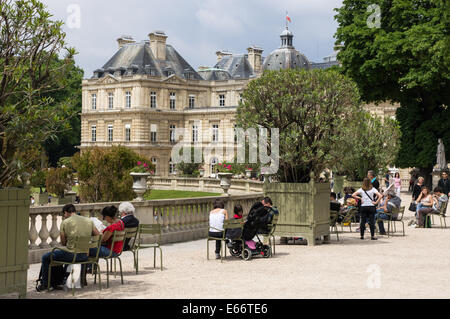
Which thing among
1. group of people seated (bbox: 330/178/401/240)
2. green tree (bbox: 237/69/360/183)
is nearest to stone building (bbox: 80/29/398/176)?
group of people seated (bbox: 330/178/401/240)

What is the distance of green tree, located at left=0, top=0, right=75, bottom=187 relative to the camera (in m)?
7.45

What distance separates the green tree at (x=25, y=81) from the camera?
745 cm

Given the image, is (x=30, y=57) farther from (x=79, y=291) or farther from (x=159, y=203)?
(x=159, y=203)

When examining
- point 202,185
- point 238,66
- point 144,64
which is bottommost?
point 202,185

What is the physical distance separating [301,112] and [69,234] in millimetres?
6283

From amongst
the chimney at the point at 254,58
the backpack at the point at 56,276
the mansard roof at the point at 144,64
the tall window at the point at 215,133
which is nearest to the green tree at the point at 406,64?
the backpack at the point at 56,276

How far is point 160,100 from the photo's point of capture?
69625 mm

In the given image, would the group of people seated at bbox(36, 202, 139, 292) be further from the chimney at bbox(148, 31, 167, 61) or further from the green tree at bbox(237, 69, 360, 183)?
the chimney at bbox(148, 31, 167, 61)

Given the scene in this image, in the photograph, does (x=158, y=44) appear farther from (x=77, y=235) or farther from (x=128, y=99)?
(x=77, y=235)

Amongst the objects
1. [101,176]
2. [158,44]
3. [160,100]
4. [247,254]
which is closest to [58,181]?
[101,176]

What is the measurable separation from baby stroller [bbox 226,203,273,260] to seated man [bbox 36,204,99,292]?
3.28m

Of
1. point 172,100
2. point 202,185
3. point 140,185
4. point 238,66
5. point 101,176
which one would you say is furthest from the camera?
point 238,66

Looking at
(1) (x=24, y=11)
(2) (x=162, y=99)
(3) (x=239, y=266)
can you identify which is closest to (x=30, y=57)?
(1) (x=24, y=11)
